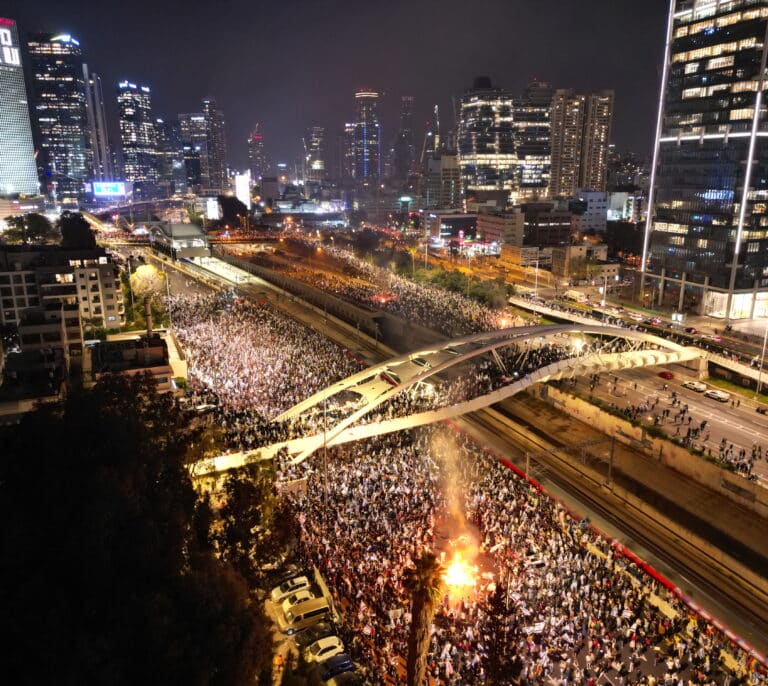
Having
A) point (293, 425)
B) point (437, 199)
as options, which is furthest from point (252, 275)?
point (437, 199)

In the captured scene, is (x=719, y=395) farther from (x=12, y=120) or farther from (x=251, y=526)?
(x=12, y=120)

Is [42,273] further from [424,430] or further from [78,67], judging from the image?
[78,67]

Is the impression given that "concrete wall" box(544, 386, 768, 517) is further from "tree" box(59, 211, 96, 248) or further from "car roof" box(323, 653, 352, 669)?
"tree" box(59, 211, 96, 248)

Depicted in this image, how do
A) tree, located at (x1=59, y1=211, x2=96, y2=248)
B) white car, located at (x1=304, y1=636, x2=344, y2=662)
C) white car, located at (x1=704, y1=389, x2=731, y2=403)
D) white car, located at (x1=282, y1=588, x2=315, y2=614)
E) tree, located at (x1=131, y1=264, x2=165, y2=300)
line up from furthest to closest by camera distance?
tree, located at (x1=59, y1=211, x2=96, y2=248)
tree, located at (x1=131, y1=264, x2=165, y2=300)
white car, located at (x1=704, y1=389, x2=731, y2=403)
white car, located at (x1=282, y1=588, x2=315, y2=614)
white car, located at (x1=304, y1=636, x2=344, y2=662)

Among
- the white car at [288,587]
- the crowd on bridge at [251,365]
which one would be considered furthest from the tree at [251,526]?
the crowd on bridge at [251,365]

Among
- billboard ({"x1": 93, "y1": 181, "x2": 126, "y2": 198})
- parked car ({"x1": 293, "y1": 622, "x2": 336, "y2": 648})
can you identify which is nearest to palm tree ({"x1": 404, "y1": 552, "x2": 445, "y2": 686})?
parked car ({"x1": 293, "y1": 622, "x2": 336, "y2": 648})

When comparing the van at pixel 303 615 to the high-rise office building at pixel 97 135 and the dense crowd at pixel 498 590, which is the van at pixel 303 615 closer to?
the dense crowd at pixel 498 590
